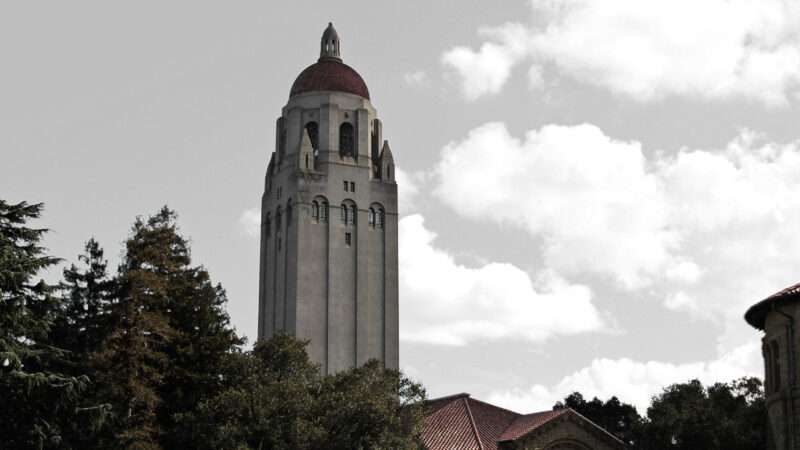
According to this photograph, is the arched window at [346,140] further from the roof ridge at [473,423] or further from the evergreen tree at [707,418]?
the evergreen tree at [707,418]

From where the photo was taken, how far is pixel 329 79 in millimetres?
109812

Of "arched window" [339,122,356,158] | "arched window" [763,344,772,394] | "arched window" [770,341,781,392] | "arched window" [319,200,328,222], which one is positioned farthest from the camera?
"arched window" [339,122,356,158]

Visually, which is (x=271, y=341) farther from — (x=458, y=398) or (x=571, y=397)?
(x=571, y=397)

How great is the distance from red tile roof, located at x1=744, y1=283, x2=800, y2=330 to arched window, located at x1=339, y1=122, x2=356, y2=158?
207ft

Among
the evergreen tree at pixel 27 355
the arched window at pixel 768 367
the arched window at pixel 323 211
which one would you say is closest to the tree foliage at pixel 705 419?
the arched window at pixel 768 367

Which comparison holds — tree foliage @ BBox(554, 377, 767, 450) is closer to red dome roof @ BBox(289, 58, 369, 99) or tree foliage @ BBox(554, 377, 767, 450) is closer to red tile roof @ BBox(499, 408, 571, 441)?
red tile roof @ BBox(499, 408, 571, 441)

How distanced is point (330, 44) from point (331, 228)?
2138 centimetres

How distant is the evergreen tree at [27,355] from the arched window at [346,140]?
67.1m

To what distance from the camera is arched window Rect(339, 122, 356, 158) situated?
107 metres

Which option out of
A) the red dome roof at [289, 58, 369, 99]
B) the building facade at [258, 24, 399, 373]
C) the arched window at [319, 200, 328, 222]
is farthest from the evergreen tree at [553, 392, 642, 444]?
the red dome roof at [289, 58, 369, 99]

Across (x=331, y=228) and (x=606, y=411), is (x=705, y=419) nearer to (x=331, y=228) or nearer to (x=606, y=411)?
(x=606, y=411)

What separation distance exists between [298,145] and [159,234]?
200 feet

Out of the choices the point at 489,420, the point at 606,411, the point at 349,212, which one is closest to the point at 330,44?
the point at 349,212

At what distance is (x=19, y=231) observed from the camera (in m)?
39.6
